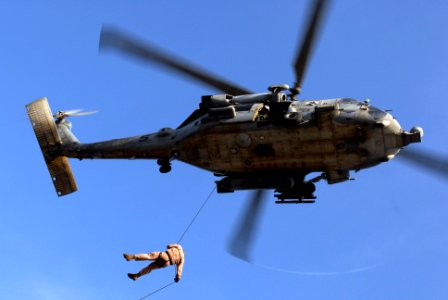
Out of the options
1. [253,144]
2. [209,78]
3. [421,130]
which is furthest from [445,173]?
[209,78]

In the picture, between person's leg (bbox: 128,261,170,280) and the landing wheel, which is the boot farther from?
the landing wheel

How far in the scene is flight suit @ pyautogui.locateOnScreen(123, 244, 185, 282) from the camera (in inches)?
968

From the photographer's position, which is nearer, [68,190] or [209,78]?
[209,78]

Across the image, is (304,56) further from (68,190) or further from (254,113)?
(68,190)

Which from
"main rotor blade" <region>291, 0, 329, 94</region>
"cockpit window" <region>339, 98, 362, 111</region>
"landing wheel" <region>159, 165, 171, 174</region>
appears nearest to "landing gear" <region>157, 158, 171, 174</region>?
"landing wheel" <region>159, 165, 171, 174</region>

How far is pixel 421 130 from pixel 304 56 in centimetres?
461

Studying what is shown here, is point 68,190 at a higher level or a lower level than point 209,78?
lower

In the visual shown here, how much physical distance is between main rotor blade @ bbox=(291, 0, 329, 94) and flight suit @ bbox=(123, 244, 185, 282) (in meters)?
7.69

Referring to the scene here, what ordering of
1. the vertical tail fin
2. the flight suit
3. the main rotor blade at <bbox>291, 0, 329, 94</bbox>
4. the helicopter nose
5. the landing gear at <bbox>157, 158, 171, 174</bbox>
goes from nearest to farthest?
1. the main rotor blade at <bbox>291, 0, 329, 94</bbox>
2. the helicopter nose
3. the flight suit
4. the landing gear at <bbox>157, 158, 171, 174</bbox>
5. the vertical tail fin

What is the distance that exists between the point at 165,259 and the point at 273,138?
6026 mm

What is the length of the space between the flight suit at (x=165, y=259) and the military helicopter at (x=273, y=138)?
7.16ft

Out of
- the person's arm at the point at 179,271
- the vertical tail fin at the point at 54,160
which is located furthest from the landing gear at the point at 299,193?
the vertical tail fin at the point at 54,160

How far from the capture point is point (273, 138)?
23.4 m

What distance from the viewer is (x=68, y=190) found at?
2961 centimetres
